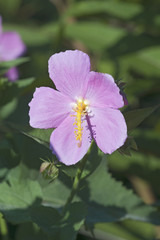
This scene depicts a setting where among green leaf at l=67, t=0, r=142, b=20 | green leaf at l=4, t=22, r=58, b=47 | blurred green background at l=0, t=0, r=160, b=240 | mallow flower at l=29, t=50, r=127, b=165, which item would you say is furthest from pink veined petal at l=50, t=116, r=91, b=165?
green leaf at l=4, t=22, r=58, b=47

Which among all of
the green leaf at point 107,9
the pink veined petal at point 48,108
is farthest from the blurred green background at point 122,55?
the pink veined petal at point 48,108

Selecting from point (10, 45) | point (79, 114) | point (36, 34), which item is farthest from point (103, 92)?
point (36, 34)

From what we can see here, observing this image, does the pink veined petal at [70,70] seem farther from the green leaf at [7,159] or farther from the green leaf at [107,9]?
the green leaf at [107,9]

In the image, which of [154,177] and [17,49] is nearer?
[154,177]

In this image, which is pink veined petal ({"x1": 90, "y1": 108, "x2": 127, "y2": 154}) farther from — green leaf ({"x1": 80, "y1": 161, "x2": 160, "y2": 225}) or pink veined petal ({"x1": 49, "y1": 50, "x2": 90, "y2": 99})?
green leaf ({"x1": 80, "y1": 161, "x2": 160, "y2": 225})

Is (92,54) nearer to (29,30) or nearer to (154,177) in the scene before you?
(29,30)

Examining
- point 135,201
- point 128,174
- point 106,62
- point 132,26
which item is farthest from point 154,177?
point 132,26
